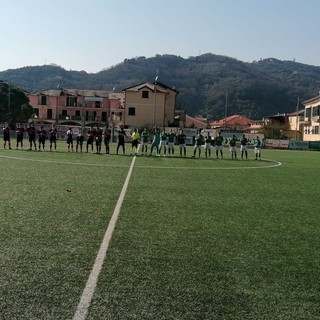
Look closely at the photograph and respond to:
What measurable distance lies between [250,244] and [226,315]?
3114 mm

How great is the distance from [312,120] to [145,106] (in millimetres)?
27979

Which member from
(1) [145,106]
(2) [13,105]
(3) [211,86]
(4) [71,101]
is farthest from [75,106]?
(3) [211,86]

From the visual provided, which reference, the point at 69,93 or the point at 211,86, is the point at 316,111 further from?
the point at 211,86

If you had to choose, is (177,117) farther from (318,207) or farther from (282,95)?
(318,207)

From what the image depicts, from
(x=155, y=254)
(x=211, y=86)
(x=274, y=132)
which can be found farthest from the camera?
(x=211, y=86)

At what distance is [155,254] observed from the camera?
22.8ft

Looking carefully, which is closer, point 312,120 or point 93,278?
point 93,278

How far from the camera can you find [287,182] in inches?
712

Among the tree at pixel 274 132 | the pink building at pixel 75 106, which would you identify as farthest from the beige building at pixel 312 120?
the pink building at pixel 75 106

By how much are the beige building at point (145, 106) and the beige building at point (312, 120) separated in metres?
24.1

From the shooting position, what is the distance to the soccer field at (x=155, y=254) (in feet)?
16.4

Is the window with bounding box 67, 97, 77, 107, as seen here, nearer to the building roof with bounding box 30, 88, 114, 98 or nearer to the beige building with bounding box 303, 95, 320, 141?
the building roof with bounding box 30, 88, 114, 98

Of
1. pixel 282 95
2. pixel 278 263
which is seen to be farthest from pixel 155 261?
pixel 282 95

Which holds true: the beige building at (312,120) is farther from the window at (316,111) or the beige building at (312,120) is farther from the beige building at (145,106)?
the beige building at (145,106)
